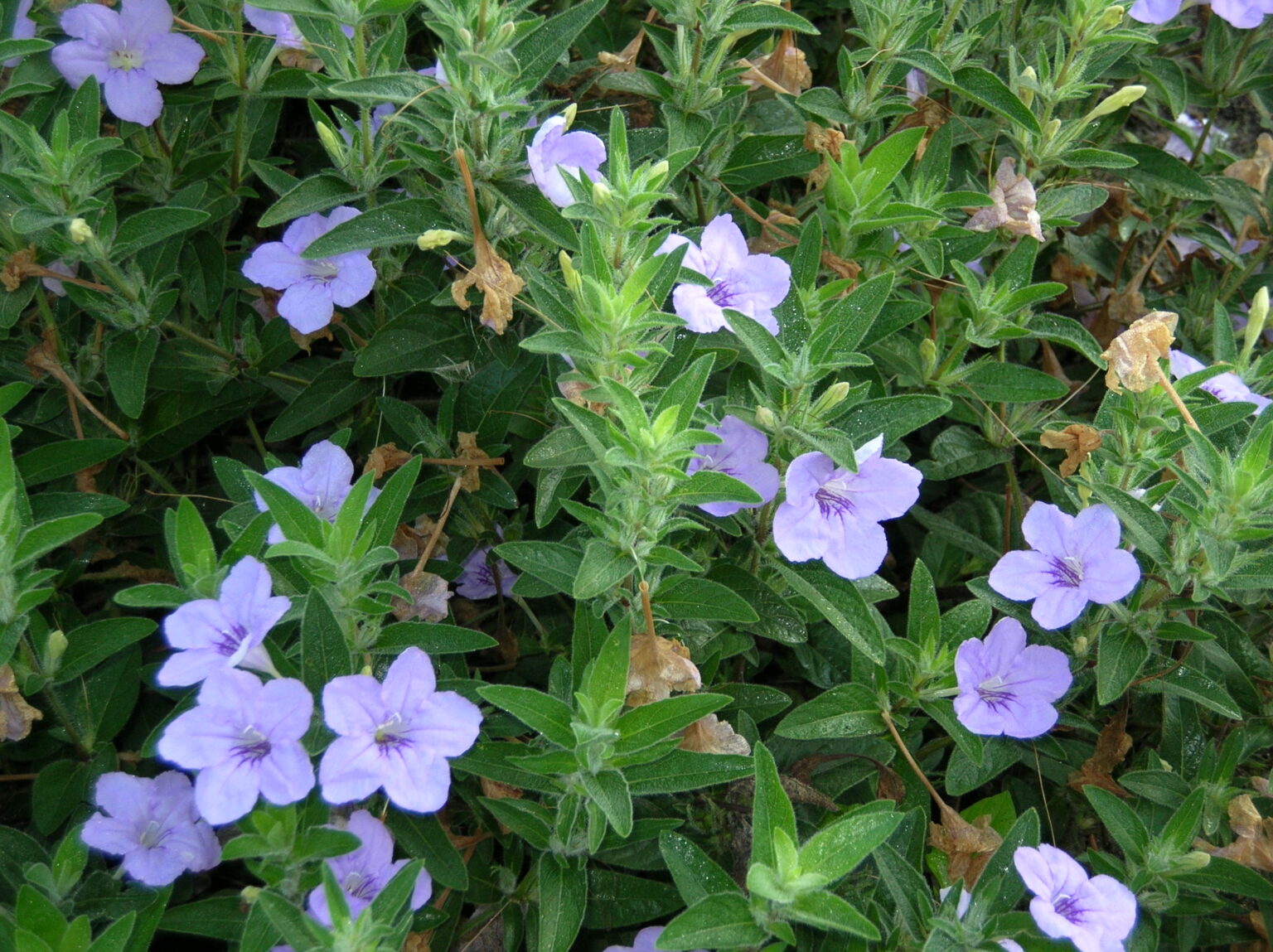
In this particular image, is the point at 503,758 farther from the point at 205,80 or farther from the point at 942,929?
the point at 205,80

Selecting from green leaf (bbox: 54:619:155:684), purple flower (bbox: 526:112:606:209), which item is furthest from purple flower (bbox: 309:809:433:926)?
purple flower (bbox: 526:112:606:209)

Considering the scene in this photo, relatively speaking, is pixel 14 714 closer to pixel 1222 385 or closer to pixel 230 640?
pixel 230 640

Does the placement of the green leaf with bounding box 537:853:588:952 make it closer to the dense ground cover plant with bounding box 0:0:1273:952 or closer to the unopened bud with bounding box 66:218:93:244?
the dense ground cover plant with bounding box 0:0:1273:952

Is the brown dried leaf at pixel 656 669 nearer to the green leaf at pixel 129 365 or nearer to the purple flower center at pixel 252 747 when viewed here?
the purple flower center at pixel 252 747

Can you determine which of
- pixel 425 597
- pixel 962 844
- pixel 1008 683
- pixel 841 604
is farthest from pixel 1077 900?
pixel 425 597

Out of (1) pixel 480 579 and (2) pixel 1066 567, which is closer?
(2) pixel 1066 567

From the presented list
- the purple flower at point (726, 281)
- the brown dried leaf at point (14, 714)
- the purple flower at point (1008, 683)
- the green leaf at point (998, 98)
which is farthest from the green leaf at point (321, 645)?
the green leaf at point (998, 98)
